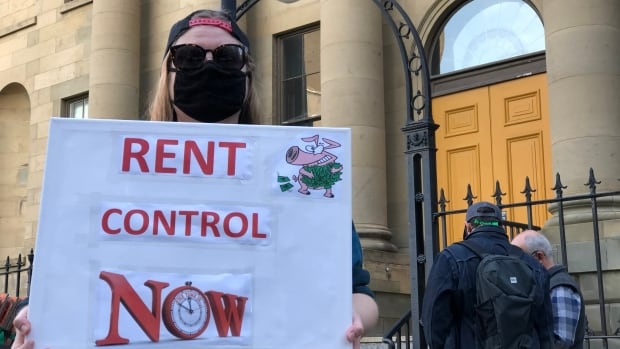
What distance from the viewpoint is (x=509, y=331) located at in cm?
516

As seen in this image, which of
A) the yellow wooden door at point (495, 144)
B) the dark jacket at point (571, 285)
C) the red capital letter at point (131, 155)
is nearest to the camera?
the red capital letter at point (131, 155)

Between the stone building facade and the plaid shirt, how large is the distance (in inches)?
95.6

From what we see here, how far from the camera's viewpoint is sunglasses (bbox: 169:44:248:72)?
2906 millimetres

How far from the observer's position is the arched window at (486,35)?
42.5 ft

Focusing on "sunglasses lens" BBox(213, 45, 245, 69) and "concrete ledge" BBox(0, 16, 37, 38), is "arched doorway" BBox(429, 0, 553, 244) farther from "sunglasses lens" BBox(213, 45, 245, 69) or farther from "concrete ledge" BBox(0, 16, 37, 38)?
"concrete ledge" BBox(0, 16, 37, 38)

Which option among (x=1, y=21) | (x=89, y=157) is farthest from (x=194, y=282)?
(x=1, y=21)

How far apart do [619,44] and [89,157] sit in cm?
971

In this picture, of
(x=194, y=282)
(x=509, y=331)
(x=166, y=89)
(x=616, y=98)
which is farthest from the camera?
(x=616, y=98)

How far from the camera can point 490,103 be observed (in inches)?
520

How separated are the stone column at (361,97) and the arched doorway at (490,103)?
1.01 meters

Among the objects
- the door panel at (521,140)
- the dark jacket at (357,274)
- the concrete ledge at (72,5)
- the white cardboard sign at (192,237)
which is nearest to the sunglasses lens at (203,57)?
the white cardboard sign at (192,237)

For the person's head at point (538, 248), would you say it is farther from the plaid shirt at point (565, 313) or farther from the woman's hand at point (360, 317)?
the woman's hand at point (360, 317)

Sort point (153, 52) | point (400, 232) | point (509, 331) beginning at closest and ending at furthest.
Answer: point (509, 331) < point (400, 232) < point (153, 52)

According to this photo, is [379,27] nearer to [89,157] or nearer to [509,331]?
[509,331]
